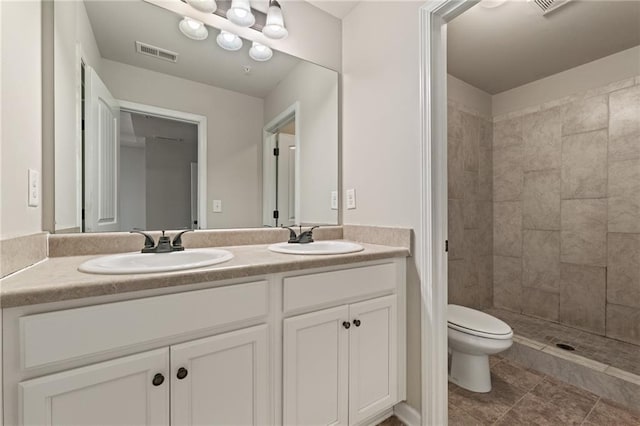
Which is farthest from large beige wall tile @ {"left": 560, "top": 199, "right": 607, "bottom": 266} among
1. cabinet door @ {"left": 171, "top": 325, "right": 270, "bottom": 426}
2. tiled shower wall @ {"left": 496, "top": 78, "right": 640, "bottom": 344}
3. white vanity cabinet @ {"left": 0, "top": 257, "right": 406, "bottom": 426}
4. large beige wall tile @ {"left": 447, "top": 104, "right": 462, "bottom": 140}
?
cabinet door @ {"left": 171, "top": 325, "right": 270, "bottom": 426}

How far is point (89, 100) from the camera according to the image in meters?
1.23

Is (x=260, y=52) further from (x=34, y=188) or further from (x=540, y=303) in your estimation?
(x=540, y=303)

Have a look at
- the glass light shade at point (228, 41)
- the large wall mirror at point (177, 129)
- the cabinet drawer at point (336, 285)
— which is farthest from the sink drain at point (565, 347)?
the glass light shade at point (228, 41)

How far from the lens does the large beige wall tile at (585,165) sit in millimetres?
2246

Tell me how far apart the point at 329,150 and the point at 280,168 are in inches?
14.1

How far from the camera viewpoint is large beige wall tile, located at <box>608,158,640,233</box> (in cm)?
208

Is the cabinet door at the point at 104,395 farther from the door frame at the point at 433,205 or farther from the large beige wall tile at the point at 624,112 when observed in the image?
the large beige wall tile at the point at 624,112

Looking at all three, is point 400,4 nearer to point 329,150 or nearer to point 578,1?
point 329,150

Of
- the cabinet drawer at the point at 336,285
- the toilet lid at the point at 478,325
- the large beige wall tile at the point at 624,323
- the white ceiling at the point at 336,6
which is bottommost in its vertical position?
the large beige wall tile at the point at 624,323

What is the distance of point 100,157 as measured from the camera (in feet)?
4.14

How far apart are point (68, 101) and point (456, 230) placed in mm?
2744

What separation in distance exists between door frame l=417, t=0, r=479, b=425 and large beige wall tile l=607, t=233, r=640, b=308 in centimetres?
191

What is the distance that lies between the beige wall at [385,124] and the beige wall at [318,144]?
87 millimetres

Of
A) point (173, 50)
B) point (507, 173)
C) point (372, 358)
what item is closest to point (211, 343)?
point (372, 358)
